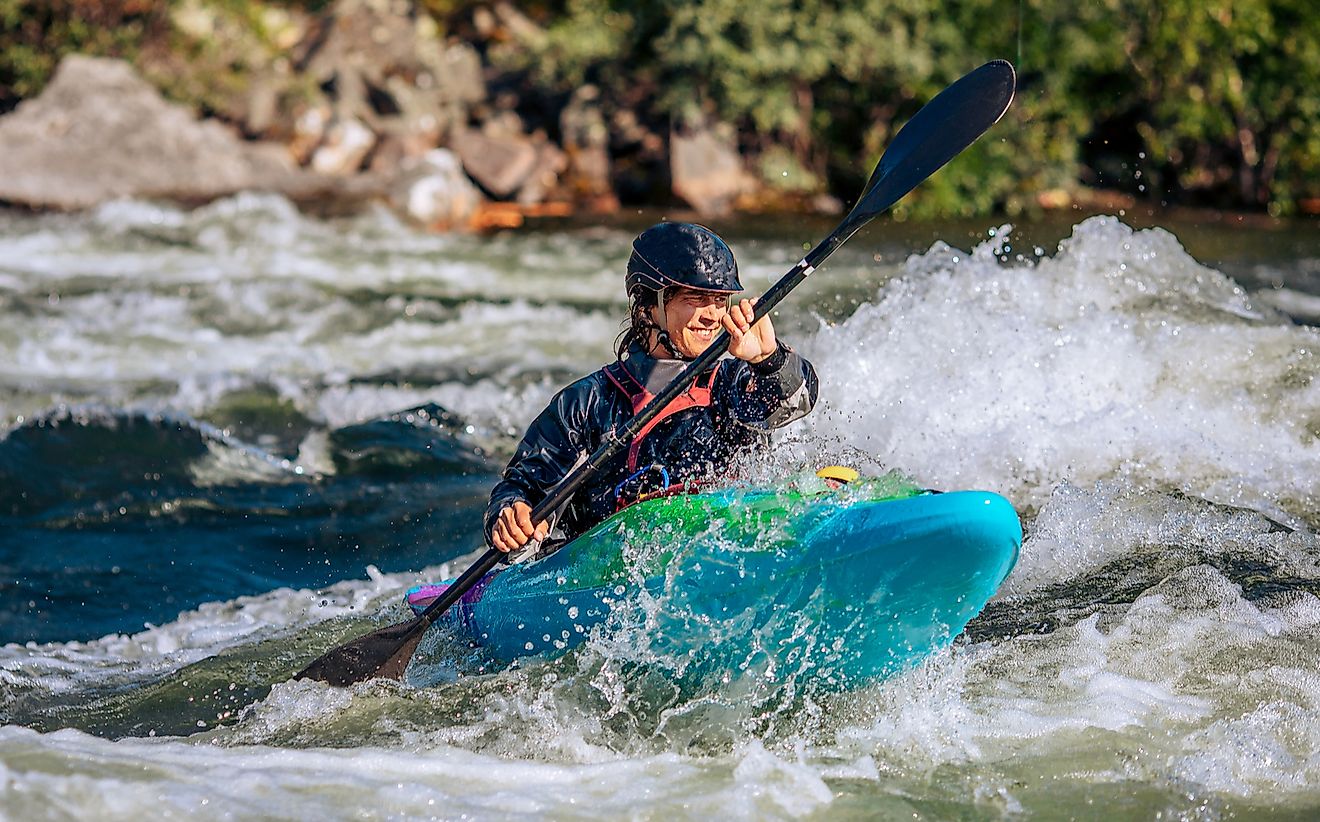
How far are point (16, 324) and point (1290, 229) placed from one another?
9.43 meters

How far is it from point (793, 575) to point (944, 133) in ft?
4.31

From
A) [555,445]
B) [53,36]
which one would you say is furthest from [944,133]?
[53,36]

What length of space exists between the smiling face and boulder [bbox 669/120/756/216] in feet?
29.4

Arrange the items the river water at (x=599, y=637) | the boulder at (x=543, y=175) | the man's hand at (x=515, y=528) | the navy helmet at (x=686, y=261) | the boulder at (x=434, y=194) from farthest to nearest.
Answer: the boulder at (x=543, y=175), the boulder at (x=434, y=194), the man's hand at (x=515, y=528), the navy helmet at (x=686, y=261), the river water at (x=599, y=637)

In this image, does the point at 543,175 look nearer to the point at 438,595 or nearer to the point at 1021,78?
the point at 1021,78

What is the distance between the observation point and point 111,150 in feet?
40.0

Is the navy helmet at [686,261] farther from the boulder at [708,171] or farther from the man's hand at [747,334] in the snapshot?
the boulder at [708,171]

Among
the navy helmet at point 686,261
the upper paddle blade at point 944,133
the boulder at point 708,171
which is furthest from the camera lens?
the boulder at point 708,171

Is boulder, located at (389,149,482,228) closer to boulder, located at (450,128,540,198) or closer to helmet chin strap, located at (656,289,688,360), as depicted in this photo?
boulder, located at (450,128,540,198)

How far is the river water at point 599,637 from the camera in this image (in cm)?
314

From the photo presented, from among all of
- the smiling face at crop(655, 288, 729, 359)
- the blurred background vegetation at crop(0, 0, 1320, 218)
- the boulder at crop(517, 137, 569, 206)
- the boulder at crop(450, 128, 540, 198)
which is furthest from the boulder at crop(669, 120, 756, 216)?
the smiling face at crop(655, 288, 729, 359)

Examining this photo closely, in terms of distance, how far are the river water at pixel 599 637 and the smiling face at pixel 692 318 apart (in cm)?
34

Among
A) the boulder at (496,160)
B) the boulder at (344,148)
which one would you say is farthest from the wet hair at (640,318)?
the boulder at (344,148)

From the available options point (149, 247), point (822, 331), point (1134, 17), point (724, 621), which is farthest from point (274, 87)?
point (724, 621)
